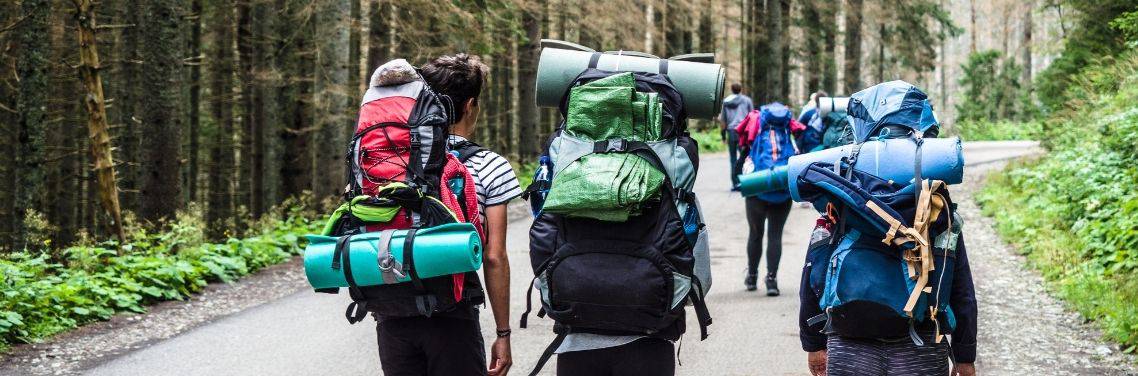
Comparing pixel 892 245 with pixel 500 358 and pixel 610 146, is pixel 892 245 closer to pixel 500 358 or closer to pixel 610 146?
pixel 610 146

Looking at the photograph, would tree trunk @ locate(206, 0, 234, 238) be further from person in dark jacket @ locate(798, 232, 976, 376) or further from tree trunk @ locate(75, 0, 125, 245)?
person in dark jacket @ locate(798, 232, 976, 376)

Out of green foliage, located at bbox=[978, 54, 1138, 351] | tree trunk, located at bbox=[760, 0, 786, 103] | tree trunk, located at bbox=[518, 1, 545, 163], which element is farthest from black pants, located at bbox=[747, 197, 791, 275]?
tree trunk, located at bbox=[760, 0, 786, 103]

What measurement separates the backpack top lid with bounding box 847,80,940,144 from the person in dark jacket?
0.42m

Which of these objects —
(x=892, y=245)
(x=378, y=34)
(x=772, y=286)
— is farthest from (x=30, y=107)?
(x=892, y=245)

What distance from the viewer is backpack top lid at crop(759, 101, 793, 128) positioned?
9125 mm

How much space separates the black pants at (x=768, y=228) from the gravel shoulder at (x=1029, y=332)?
5.94ft

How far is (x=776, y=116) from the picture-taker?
9125 mm

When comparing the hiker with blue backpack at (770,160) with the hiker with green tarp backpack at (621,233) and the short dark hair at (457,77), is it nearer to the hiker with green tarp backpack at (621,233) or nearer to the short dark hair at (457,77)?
the short dark hair at (457,77)

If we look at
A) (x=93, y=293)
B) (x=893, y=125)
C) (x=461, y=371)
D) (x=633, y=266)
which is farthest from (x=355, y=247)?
(x=93, y=293)

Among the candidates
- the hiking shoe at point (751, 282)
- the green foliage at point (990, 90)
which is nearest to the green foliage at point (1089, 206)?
the hiking shoe at point (751, 282)

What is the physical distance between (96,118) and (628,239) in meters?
10.4

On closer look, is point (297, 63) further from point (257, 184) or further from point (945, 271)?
point (945, 271)

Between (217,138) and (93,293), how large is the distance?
19231 millimetres

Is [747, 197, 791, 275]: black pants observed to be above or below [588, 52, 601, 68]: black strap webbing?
below
